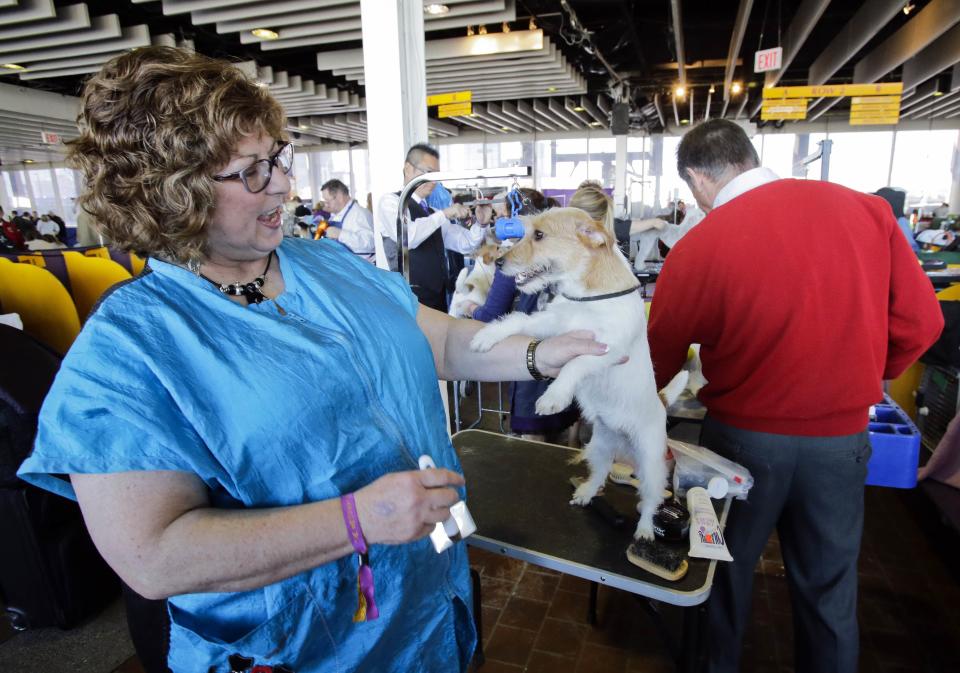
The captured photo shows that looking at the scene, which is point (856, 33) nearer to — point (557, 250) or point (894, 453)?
point (894, 453)

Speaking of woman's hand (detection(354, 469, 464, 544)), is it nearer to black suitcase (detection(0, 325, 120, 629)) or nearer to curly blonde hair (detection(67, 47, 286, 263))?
curly blonde hair (detection(67, 47, 286, 263))

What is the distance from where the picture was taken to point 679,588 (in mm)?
1437

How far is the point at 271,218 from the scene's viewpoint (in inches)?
41.0

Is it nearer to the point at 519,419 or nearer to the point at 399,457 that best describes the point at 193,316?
the point at 399,457

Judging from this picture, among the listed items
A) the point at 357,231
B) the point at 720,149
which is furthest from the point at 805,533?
the point at 357,231

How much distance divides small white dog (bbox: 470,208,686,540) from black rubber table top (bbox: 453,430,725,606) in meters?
0.15

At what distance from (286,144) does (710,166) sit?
153 centimetres

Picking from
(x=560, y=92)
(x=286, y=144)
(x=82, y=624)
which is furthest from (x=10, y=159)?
(x=286, y=144)

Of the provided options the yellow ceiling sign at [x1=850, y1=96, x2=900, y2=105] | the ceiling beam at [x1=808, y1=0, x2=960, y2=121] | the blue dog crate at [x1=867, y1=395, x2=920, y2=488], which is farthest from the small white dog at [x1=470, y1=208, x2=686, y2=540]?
the yellow ceiling sign at [x1=850, y1=96, x2=900, y2=105]

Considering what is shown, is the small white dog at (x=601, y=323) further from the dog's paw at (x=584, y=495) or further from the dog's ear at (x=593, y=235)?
the dog's paw at (x=584, y=495)

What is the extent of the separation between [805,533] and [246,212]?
1830 mm

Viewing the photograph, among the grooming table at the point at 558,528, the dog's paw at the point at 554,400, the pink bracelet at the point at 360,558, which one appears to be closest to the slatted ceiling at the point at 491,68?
the grooming table at the point at 558,528

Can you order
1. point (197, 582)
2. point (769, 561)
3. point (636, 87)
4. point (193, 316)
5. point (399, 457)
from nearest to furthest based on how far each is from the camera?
point (197, 582) < point (193, 316) < point (399, 457) < point (769, 561) < point (636, 87)

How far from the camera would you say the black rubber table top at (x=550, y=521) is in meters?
1.50
